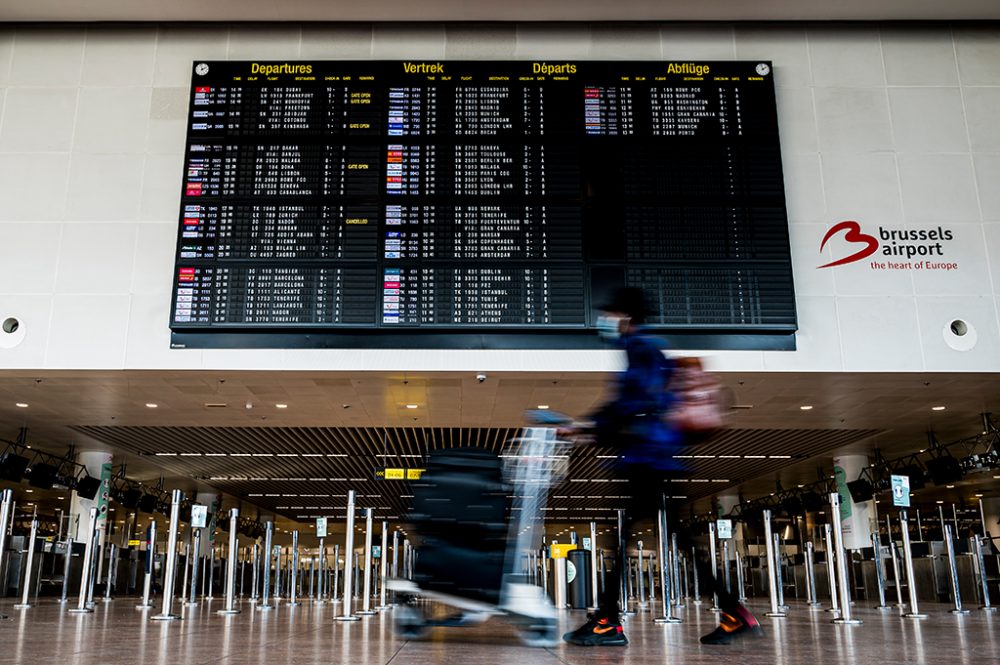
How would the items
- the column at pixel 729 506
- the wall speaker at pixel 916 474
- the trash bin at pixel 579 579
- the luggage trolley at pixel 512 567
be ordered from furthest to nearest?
the column at pixel 729 506, the wall speaker at pixel 916 474, the trash bin at pixel 579 579, the luggage trolley at pixel 512 567

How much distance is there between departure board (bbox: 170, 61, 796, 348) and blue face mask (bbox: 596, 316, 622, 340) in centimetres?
315

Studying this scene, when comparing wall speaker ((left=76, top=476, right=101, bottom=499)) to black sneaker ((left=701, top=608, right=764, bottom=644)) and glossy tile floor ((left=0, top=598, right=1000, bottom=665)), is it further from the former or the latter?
black sneaker ((left=701, top=608, right=764, bottom=644))

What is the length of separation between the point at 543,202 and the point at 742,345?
2170mm

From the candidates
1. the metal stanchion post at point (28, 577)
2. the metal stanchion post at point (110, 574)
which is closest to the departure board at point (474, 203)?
the metal stanchion post at point (28, 577)

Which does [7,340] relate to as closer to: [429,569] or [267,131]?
[267,131]

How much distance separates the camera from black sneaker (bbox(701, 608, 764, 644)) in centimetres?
367

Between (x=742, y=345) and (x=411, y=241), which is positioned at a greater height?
(x=411, y=241)

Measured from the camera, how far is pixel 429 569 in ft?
11.8

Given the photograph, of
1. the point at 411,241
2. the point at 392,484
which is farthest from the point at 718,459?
the point at 411,241

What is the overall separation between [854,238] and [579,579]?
20.8ft

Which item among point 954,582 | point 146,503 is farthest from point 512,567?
point 146,503

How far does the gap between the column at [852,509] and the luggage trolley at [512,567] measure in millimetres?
12065

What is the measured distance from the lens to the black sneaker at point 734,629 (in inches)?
144

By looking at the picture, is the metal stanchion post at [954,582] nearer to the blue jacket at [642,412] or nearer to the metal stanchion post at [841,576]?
the metal stanchion post at [841,576]
